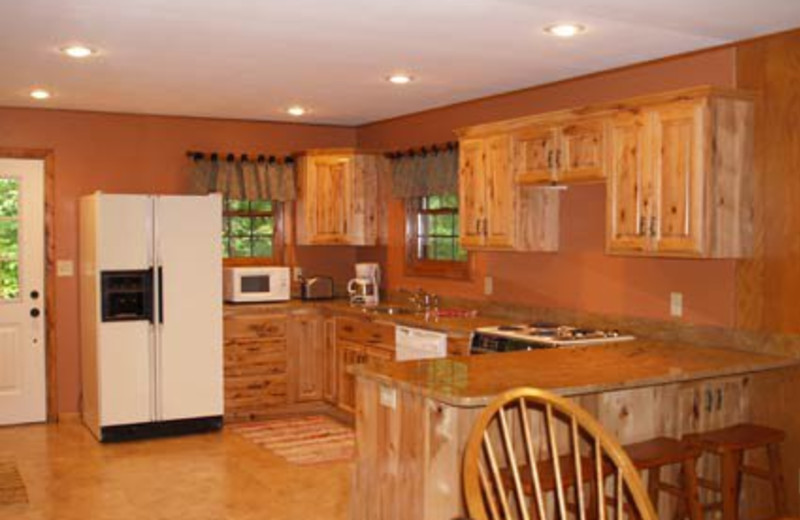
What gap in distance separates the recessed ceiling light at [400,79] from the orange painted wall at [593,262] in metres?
0.80

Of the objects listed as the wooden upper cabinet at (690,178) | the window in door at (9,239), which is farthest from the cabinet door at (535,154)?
the window in door at (9,239)

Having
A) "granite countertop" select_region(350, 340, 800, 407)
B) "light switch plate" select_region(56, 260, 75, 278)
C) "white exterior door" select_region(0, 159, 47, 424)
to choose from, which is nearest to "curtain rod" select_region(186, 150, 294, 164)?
"white exterior door" select_region(0, 159, 47, 424)

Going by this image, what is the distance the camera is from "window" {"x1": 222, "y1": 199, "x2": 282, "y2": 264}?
7.43 m

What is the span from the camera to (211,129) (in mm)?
7250

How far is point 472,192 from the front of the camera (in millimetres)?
5609

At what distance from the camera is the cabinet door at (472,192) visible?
18.1 feet

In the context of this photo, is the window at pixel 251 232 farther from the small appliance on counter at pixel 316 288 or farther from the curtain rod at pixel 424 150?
the curtain rod at pixel 424 150

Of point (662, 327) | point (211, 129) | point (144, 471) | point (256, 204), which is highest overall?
point (211, 129)

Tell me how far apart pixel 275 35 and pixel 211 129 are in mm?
3213

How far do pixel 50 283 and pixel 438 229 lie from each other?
A: 3.00 metres

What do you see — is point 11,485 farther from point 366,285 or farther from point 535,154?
point 535,154

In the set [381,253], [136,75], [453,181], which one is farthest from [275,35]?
[381,253]

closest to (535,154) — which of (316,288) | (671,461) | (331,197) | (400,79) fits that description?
(400,79)

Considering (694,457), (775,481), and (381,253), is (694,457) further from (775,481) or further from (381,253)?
(381,253)
